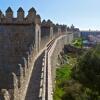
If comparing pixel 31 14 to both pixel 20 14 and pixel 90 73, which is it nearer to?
pixel 20 14

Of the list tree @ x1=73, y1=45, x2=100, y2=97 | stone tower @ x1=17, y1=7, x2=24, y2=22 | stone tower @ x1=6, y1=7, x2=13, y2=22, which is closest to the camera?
tree @ x1=73, y1=45, x2=100, y2=97

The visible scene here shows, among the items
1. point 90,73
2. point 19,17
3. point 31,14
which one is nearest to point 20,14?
point 19,17

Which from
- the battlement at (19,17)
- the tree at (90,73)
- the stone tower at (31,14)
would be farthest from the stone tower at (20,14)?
the tree at (90,73)

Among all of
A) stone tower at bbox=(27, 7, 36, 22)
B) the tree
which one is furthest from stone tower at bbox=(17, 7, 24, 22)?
the tree

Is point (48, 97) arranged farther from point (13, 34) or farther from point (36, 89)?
point (13, 34)

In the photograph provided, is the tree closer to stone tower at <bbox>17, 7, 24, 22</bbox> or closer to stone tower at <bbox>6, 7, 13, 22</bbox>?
stone tower at <bbox>17, 7, 24, 22</bbox>

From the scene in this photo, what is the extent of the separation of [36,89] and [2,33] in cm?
836

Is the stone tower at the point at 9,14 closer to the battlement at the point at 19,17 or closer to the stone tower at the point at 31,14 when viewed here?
the battlement at the point at 19,17

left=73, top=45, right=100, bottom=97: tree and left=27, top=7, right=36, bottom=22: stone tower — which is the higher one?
left=27, top=7, right=36, bottom=22: stone tower

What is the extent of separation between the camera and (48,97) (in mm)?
9781

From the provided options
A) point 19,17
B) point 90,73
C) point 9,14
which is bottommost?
point 90,73

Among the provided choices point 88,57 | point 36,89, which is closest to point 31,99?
point 36,89

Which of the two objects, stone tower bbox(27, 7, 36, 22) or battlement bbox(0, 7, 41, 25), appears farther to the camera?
stone tower bbox(27, 7, 36, 22)

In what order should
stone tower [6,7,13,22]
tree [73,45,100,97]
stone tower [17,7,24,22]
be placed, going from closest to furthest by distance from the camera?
1. tree [73,45,100,97]
2. stone tower [6,7,13,22]
3. stone tower [17,7,24,22]
